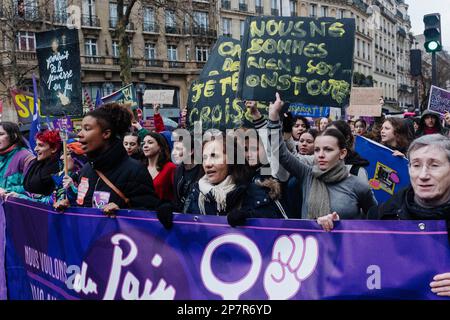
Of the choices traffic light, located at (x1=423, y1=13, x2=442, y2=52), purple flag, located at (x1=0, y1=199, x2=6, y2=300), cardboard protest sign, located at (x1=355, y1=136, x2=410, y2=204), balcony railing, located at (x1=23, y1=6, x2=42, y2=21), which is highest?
balcony railing, located at (x1=23, y1=6, x2=42, y2=21)

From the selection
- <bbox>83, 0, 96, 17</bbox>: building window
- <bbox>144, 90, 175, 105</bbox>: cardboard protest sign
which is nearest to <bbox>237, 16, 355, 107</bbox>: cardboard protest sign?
<bbox>144, 90, 175, 105</bbox>: cardboard protest sign

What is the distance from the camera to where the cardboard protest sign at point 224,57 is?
5.40m

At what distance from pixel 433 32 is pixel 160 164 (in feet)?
12.1

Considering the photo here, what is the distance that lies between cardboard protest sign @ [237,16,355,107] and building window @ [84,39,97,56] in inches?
1266

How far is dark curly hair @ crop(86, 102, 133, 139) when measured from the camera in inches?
140

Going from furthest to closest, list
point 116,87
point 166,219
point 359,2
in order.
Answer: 1. point 359,2
2. point 116,87
3. point 166,219

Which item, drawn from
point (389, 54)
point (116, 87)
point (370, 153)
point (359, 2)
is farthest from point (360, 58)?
point (370, 153)

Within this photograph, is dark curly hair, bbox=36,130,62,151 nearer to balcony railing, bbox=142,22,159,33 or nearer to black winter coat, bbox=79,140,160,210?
black winter coat, bbox=79,140,160,210

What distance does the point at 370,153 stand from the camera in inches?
207

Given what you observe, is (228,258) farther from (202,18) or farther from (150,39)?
(202,18)

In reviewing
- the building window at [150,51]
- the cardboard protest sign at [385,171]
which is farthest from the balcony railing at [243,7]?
the cardboard protest sign at [385,171]

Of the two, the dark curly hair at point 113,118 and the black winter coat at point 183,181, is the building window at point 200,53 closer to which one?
the black winter coat at point 183,181

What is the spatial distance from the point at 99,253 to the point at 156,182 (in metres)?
Result: 1.77
